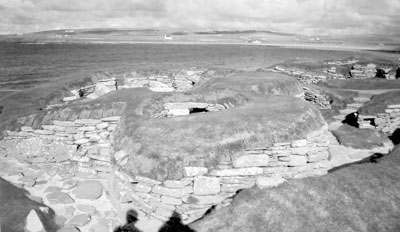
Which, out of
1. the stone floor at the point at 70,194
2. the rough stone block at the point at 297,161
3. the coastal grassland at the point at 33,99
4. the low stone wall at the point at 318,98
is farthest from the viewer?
the low stone wall at the point at 318,98

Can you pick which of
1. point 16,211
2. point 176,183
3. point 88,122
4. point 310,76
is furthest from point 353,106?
point 16,211

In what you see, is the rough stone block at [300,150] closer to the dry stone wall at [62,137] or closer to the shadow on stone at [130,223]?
the shadow on stone at [130,223]

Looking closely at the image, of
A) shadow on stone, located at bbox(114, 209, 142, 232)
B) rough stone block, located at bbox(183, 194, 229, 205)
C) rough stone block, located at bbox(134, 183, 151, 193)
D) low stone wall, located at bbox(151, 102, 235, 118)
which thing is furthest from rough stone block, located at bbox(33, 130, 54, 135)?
rough stone block, located at bbox(183, 194, 229, 205)

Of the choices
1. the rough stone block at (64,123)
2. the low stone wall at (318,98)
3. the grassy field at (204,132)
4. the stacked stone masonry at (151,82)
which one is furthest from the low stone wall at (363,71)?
the rough stone block at (64,123)

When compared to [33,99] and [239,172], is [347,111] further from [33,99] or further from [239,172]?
[33,99]

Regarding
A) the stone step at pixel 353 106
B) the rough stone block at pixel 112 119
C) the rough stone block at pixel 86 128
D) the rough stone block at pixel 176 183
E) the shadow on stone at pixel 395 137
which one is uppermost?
the rough stone block at pixel 112 119

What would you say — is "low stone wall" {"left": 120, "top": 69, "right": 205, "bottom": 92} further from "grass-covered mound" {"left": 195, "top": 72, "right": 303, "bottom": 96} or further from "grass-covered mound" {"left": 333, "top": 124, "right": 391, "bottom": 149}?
"grass-covered mound" {"left": 333, "top": 124, "right": 391, "bottom": 149}

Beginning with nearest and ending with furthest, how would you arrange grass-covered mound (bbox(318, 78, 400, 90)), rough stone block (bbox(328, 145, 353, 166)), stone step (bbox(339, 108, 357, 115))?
rough stone block (bbox(328, 145, 353, 166)), stone step (bbox(339, 108, 357, 115)), grass-covered mound (bbox(318, 78, 400, 90))
